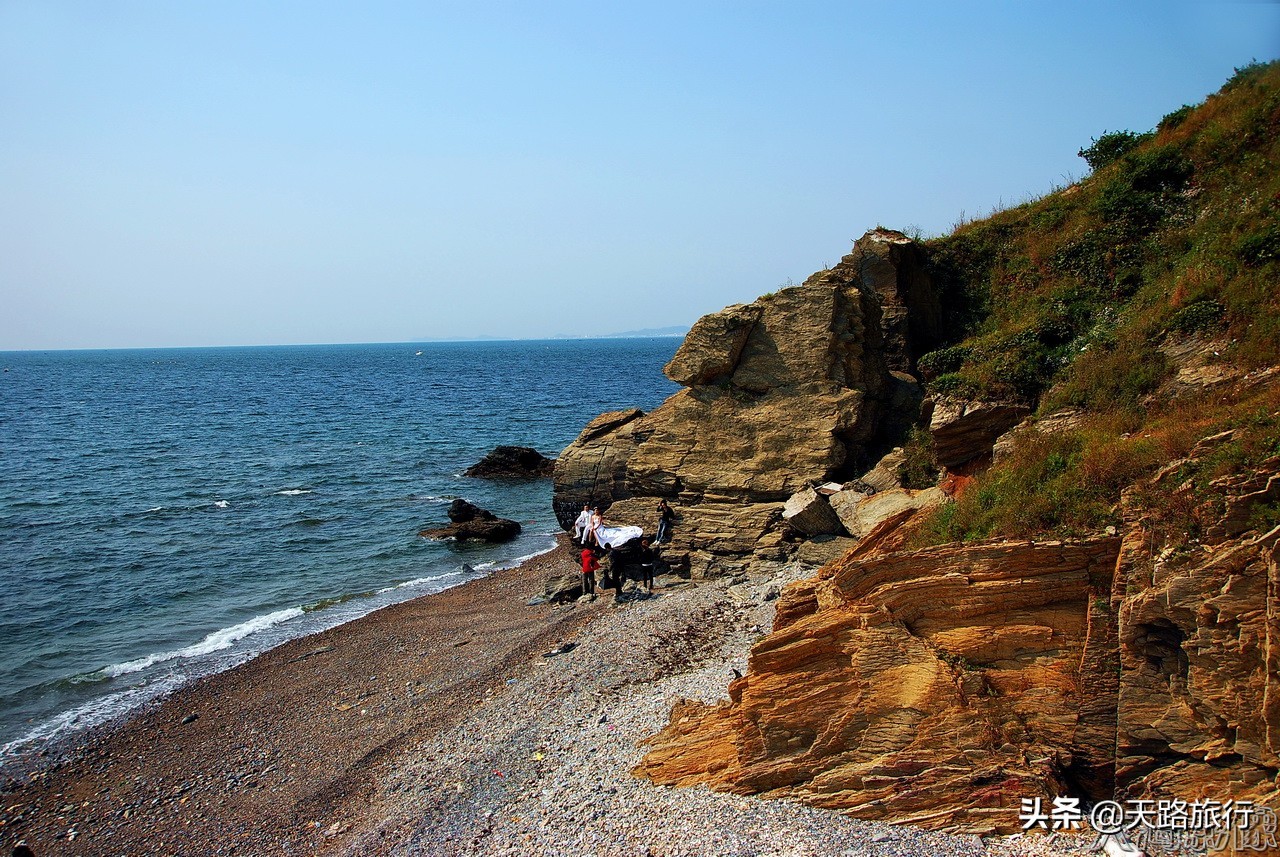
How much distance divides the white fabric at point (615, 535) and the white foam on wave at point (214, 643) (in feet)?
33.6

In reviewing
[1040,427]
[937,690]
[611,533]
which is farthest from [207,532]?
[1040,427]

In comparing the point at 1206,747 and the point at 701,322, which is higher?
the point at 701,322

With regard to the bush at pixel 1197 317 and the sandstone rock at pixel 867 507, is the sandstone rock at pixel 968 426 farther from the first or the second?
the bush at pixel 1197 317

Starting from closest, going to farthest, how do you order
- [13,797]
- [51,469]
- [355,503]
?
[13,797]
[355,503]
[51,469]

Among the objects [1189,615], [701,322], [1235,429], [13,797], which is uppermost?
[701,322]

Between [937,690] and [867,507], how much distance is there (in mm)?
10029

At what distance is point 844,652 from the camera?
10.6 meters

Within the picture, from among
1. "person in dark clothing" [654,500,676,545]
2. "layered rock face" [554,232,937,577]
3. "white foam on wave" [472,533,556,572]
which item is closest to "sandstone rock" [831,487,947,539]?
"layered rock face" [554,232,937,577]

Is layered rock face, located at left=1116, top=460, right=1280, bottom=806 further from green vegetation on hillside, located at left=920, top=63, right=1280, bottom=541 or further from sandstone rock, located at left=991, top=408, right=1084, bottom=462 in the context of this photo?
sandstone rock, located at left=991, top=408, right=1084, bottom=462

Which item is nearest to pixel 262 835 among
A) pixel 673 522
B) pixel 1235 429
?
pixel 673 522

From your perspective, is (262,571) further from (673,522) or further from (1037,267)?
(1037,267)

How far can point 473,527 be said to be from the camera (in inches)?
1271

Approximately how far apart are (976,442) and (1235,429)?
7.50m

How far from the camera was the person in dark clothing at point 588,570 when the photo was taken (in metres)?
22.5
